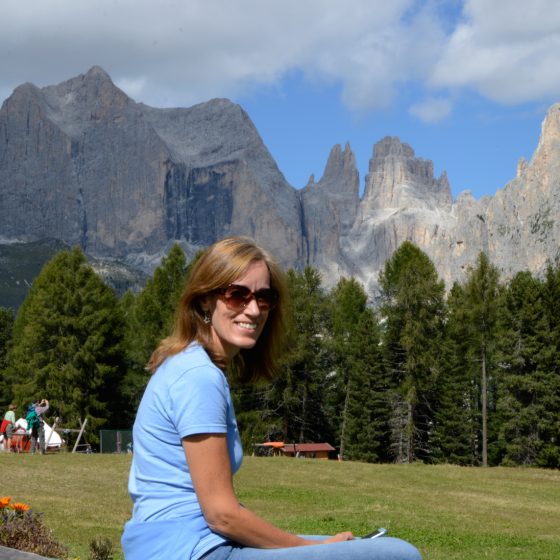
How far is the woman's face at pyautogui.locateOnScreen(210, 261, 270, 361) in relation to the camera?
414cm

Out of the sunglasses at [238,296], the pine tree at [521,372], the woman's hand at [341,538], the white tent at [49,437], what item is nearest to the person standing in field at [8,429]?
the white tent at [49,437]

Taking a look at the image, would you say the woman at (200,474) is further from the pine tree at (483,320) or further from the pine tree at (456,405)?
the pine tree at (483,320)

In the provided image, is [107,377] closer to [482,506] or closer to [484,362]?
[484,362]

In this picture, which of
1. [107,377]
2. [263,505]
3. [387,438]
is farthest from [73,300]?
[263,505]

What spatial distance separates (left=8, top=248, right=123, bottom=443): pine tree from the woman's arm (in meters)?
42.0

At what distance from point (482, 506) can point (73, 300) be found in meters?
31.6

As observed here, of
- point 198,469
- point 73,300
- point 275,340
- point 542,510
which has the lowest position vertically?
point 542,510

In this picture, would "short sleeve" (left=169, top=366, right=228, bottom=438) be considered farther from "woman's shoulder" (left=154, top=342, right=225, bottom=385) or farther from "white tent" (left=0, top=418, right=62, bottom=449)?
"white tent" (left=0, top=418, right=62, bottom=449)

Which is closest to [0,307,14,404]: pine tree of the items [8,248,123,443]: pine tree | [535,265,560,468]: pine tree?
[8,248,123,443]: pine tree

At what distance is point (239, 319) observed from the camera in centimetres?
417

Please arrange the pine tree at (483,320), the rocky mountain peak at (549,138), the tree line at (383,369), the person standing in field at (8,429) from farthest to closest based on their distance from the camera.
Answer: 1. the rocky mountain peak at (549,138)
2. the pine tree at (483,320)
3. the tree line at (383,369)
4. the person standing in field at (8,429)

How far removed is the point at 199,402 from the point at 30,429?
29.3 m

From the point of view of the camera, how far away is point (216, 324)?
417cm

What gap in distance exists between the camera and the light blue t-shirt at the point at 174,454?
3.61m
